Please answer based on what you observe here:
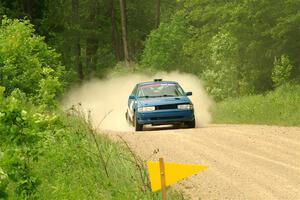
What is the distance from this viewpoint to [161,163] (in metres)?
7.55

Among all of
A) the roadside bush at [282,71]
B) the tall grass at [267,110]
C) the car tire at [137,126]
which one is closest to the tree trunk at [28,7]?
the tall grass at [267,110]

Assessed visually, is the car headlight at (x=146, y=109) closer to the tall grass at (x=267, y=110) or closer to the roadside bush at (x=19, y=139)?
the tall grass at (x=267, y=110)

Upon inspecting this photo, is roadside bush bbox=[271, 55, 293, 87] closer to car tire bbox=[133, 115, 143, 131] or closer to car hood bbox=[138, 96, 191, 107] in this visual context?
car hood bbox=[138, 96, 191, 107]

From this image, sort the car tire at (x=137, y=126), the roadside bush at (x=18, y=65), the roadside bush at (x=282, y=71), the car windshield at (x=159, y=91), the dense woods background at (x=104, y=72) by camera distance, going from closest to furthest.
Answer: the dense woods background at (x=104, y=72), the roadside bush at (x=18, y=65), the car tire at (x=137, y=126), the car windshield at (x=159, y=91), the roadside bush at (x=282, y=71)

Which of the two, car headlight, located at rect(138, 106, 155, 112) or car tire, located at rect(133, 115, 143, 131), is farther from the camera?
car tire, located at rect(133, 115, 143, 131)

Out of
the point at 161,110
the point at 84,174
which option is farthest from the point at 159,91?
the point at 84,174

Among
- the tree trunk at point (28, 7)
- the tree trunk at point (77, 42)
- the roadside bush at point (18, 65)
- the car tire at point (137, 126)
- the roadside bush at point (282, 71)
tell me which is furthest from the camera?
the tree trunk at point (77, 42)

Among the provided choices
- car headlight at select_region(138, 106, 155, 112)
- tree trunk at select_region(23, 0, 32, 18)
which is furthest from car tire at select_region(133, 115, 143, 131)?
tree trunk at select_region(23, 0, 32, 18)

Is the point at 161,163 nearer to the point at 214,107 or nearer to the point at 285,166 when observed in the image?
the point at 285,166

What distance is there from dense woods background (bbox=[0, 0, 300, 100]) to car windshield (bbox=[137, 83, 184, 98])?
880cm

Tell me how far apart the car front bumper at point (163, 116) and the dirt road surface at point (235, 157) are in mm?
1916

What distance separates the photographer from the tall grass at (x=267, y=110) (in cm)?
2248

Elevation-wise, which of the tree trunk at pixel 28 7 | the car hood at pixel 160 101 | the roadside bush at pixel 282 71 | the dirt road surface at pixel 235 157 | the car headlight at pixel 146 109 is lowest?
the dirt road surface at pixel 235 157

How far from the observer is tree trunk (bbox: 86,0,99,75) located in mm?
58347
